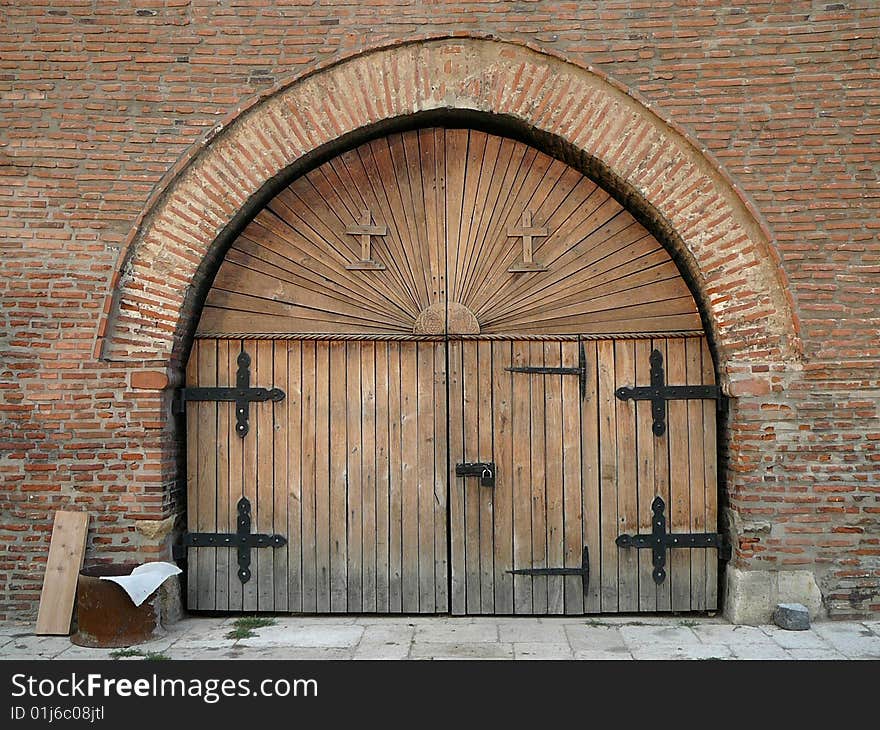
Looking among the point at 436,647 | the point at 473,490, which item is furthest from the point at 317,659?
the point at 473,490

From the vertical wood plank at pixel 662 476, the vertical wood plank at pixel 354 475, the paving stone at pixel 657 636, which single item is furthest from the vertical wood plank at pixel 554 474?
the vertical wood plank at pixel 354 475

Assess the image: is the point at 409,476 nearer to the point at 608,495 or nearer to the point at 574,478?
the point at 574,478

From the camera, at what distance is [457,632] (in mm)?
5012

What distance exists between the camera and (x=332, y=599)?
5359mm

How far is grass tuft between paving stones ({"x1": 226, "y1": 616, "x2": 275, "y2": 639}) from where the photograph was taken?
16.3ft

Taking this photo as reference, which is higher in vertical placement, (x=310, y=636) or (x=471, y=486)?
(x=471, y=486)

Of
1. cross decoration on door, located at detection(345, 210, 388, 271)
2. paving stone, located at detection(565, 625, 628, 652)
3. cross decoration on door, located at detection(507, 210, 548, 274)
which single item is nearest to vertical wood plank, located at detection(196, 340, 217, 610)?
cross decoration on door, located at detection(345, 210, 388, 271)

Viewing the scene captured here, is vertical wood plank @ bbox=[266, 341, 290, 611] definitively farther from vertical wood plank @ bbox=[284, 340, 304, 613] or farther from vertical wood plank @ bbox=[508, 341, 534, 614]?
vertical wood plank @ bbox=[508, 341, 534, 614]

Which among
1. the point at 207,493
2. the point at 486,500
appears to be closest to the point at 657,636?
the point at 486,500

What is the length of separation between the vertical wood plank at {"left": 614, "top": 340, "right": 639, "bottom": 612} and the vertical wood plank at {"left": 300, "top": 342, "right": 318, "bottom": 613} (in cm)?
196

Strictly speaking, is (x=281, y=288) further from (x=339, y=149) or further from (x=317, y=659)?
(x=317, y=659)

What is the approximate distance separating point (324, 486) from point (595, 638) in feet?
6.38

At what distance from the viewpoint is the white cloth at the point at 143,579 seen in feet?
15.4

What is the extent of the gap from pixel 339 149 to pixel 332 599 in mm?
2963
